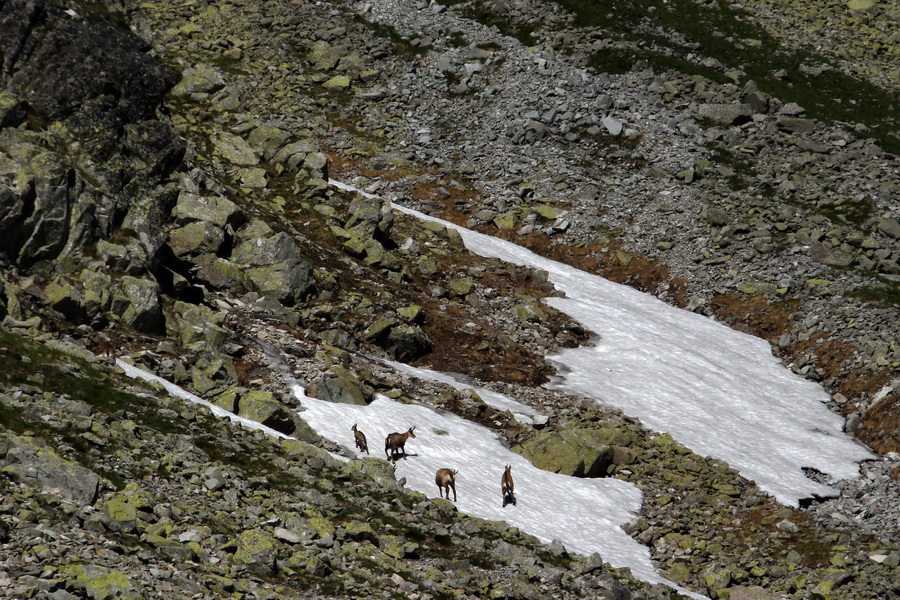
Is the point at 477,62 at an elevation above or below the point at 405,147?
above

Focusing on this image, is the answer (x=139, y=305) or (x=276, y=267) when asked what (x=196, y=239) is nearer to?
(x=276, y=267)

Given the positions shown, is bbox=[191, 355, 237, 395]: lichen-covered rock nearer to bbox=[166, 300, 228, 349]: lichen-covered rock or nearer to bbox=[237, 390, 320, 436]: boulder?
bbox=[166, 300, 228, 349]: lichen-covered rock

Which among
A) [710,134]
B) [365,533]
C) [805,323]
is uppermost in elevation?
[710,134]

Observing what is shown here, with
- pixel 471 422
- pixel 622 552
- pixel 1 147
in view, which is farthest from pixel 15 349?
pixel 622 552

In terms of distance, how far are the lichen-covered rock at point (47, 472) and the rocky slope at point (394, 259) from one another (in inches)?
2.4

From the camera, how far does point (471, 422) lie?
30844mm

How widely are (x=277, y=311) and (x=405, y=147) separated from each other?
3115cm

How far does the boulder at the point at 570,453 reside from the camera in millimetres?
29344

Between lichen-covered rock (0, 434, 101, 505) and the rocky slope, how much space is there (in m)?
0.06

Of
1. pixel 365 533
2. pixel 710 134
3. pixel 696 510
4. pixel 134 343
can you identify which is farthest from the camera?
pixel 710 134

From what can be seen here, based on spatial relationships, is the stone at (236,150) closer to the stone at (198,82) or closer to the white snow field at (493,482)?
the stone at (198,82)

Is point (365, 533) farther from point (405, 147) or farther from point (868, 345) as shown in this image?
point (405, 147)

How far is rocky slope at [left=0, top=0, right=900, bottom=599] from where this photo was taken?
16766mm

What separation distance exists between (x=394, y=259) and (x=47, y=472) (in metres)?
27.2
